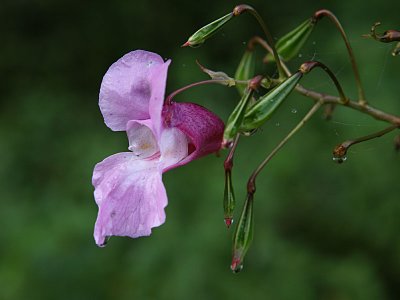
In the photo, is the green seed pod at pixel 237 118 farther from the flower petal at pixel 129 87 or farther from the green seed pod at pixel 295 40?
the green seed pod at pixel 295 40

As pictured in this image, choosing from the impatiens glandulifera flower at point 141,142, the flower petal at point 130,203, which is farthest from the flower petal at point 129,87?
the flower petal at point 130,203

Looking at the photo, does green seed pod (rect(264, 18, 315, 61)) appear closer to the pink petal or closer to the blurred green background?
the pink petal

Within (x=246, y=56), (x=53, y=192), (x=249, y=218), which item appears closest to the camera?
(x=249, y=218)

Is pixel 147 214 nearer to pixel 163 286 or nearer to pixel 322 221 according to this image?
pixel 163 286

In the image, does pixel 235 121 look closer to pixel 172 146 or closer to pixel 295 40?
pixel 172 146

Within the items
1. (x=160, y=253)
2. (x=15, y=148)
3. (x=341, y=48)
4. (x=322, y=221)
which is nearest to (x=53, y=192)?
(x=15, y=148)

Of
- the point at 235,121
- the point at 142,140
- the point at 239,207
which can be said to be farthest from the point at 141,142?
the point at 239,207
